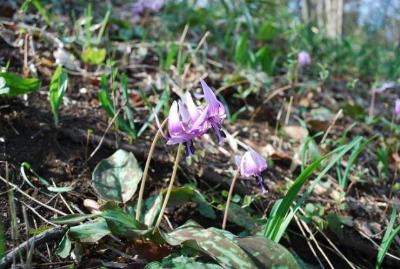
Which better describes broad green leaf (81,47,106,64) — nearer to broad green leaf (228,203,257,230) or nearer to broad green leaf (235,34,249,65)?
broad green leaf (235,34,249,65)

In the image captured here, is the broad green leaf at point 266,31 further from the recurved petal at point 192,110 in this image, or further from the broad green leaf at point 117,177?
the recurved petal at point 192,110

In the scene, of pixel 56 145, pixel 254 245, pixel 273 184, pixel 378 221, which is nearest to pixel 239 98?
pixel 273 184

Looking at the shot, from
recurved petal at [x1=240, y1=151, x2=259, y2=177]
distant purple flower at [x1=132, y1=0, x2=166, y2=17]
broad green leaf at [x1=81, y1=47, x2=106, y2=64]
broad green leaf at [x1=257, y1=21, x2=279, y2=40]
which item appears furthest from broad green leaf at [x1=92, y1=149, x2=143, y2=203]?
broad green leaf at [x1=257, y1=21, x2=279, y2=40]

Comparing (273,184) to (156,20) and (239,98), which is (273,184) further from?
(156,20)

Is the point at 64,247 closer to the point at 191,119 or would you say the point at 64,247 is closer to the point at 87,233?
the point at 87,233

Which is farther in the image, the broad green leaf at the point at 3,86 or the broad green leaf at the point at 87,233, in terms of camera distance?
the broad green leaf at the point at 3,86

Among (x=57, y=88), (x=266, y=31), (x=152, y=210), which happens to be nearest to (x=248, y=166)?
(x=152, y=210)

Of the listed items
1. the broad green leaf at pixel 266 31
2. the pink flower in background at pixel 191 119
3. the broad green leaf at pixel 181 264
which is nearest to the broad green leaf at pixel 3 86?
the pink flower in background at pixel 191 119
